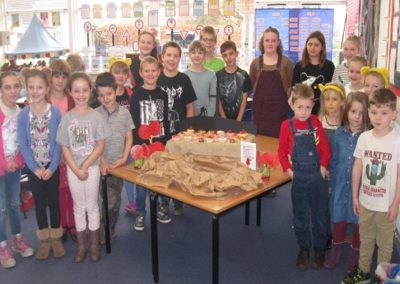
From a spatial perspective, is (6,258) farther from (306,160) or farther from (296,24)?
(296,24)

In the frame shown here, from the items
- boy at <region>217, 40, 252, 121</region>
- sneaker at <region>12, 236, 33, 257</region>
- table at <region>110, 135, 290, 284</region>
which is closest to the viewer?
table at <region>110, 135, 290, 284</region>

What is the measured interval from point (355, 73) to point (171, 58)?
1.48 meters

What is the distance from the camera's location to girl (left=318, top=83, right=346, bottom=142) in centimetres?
283

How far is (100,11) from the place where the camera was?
244 inches

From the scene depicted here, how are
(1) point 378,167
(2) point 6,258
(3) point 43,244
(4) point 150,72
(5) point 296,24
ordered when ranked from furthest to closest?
(5) point 296,24 → (4) point 150,72 → (3) point 43,244 → (2) point 6,258 → (1) point 378,167

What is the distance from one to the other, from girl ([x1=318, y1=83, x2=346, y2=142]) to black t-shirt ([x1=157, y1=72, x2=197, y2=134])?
1.15 metres

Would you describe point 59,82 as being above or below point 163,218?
above

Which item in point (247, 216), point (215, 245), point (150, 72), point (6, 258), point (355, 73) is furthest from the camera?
point (247, 216)

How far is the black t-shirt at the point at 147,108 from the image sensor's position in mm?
3219

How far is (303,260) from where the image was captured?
292cm

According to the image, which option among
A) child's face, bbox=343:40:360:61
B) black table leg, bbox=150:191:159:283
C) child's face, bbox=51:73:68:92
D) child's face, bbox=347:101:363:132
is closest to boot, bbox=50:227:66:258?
black table leg, bbox=150:191:159:283

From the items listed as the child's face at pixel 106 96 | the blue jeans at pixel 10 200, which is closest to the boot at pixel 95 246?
the blue jeans at pixel 10 200

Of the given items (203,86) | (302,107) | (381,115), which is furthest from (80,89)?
(381,115)

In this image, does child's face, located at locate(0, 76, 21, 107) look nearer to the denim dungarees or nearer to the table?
the table
